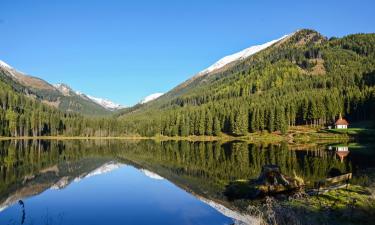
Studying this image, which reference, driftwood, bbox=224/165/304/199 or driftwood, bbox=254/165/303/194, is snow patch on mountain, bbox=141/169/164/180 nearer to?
driftwood, bbox=224/165/304/199

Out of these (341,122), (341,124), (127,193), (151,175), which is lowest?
(127,193)

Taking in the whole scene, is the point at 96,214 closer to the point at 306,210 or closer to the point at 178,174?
the point at 306,210

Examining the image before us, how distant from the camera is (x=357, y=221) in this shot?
21.6m

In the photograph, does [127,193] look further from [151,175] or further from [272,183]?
[272,183]

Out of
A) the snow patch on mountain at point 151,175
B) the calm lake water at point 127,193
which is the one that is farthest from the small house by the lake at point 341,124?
the snow patch on mountain at point 151,175

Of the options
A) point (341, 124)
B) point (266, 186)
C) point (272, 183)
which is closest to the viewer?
point (266, 186)

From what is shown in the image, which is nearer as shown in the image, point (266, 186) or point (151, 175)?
point (266, 186)

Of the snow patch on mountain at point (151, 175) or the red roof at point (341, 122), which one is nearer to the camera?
the snow patch on mountain at point (151, 175)

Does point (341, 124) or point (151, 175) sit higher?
point (341, 124)

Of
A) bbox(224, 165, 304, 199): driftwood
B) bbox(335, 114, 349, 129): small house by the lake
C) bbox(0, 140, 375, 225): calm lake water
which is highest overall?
bbox(335, 114, 349, 129): small house by the lake

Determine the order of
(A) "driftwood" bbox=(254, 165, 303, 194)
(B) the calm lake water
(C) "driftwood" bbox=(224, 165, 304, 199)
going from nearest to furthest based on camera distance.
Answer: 1. (B) the calm lake water
2. (C) "driftwood" bbox=(224, 165, 304, 199)
3. (A) "driftwood" bbox=(254, 165, 303, 194)

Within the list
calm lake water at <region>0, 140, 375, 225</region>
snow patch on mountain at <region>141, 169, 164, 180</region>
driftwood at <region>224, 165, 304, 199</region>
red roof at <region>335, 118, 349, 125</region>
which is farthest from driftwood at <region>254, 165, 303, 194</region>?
red roof at <region>335, 118, 349, 125</region>

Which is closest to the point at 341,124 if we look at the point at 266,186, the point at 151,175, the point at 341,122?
the point at 341,122

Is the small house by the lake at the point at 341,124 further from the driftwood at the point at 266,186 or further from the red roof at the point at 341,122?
the driftwood at the point at 266,186
